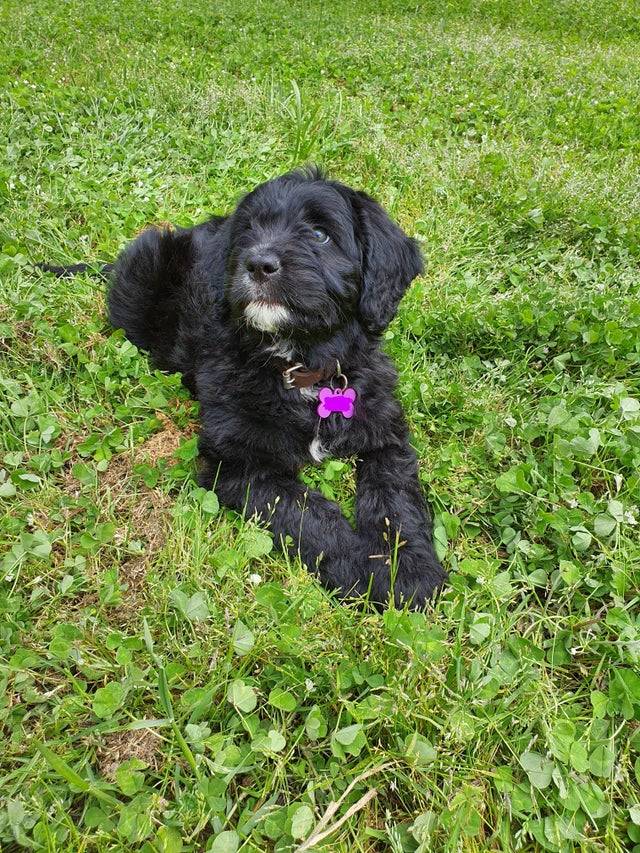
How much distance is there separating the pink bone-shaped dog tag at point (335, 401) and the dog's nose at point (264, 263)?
62 centimetres

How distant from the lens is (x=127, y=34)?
776 cm

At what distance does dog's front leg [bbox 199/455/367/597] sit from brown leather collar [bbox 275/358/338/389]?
1.29 ft

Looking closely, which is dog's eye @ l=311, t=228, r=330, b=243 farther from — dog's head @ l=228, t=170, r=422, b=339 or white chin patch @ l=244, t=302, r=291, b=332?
white chin patch @ l=244, t=302, r=291, b=332

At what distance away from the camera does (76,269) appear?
12.0 feet

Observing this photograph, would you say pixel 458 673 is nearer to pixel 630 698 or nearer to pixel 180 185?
pixel 630 698

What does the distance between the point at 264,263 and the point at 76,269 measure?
1.94 meters

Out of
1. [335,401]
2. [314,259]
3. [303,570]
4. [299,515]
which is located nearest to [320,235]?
[314,259]

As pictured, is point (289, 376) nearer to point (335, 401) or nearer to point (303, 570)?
point (335, 401)

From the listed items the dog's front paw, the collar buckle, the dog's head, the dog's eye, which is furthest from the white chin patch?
the dog's front paw

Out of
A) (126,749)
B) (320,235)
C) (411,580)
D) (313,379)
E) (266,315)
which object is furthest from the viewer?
(313,379)

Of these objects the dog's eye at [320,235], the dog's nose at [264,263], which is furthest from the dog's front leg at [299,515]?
the dog's eye at [320,235]

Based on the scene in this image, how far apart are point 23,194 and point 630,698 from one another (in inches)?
176

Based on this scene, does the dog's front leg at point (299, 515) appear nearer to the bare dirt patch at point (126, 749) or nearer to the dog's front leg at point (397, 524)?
the dog's front leg at point (397, 524)

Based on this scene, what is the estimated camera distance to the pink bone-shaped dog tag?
8.61 ft
